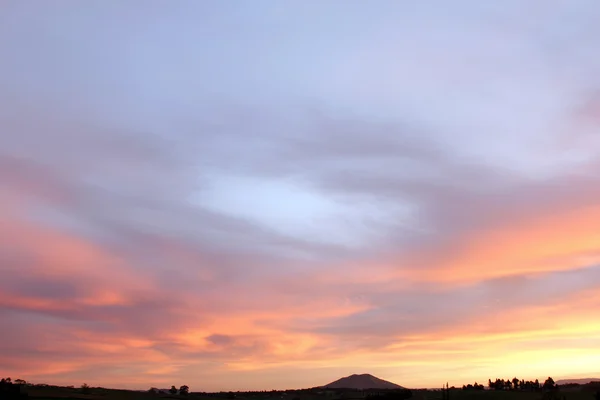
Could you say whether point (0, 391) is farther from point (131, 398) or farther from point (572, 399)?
point (572, 399)

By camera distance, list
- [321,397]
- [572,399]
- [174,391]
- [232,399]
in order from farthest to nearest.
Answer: [174,391] < [321,397] < [232,399] < [572,399]

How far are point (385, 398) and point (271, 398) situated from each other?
110 ft

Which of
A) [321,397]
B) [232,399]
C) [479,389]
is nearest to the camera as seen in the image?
[479,389]

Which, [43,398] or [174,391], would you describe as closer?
[43,398]

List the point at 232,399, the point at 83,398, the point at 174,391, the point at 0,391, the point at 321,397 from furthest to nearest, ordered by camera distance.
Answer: the point at 174,391 → the point at 321,397 → the point at 232,399 → the point at 83,398 → the point at 0,391

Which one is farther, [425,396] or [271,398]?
[271,398]

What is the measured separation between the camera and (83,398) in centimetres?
11919

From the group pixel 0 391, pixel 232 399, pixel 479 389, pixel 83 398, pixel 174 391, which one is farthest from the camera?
pixel 174 391

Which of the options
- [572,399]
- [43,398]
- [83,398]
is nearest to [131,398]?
[83,398]

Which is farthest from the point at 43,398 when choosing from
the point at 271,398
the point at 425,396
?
the point at 425,396

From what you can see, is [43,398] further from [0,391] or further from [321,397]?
[321,397]

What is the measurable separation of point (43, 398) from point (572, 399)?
3329 inches

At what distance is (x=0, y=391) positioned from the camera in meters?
90.0

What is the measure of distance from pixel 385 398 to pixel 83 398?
55539 mm
